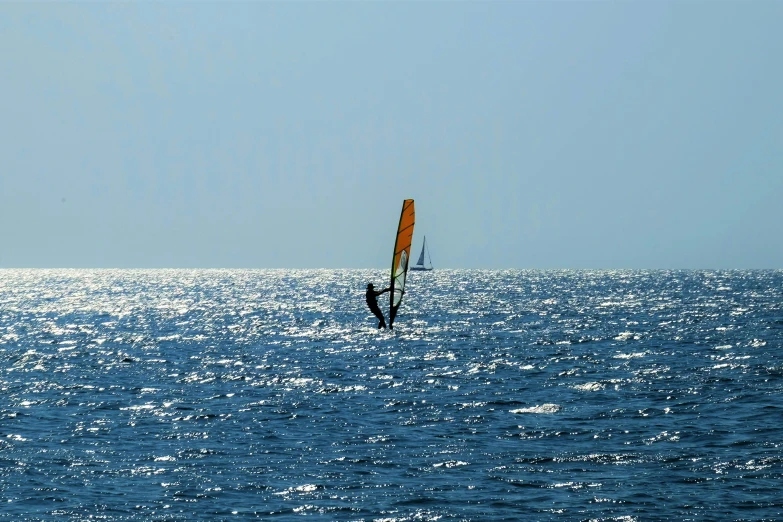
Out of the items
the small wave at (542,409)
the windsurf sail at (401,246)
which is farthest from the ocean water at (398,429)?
the windsurf sail at (401,246)

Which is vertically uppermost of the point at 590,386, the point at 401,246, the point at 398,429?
the point at 401,246

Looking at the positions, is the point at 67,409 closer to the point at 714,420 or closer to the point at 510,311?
the point at 714,420

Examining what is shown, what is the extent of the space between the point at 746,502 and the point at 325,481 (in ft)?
31.1

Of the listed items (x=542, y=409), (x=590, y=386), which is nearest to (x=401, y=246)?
(x=542, y=409)

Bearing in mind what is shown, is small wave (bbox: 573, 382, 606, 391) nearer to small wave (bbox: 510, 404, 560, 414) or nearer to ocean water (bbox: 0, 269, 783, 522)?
ocean water (bbox: 0, 269, 783, 522)

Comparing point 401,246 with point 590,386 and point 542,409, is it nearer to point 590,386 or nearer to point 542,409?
point 542,409

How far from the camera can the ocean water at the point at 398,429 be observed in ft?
66.7

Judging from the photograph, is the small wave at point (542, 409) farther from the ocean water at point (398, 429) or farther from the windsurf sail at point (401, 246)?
the windsurf sail at point (401, 246)

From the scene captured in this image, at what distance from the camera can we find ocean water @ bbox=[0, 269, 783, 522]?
66.7 ft

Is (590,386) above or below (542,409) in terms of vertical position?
above

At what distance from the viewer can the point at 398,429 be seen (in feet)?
91.9

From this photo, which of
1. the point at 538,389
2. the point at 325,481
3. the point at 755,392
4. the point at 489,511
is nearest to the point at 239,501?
the point at 325,481

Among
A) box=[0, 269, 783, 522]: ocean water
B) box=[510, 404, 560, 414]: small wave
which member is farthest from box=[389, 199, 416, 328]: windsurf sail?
box=[510, 404, 560, 414]: small wave

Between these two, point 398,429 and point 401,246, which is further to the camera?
point 398,429
